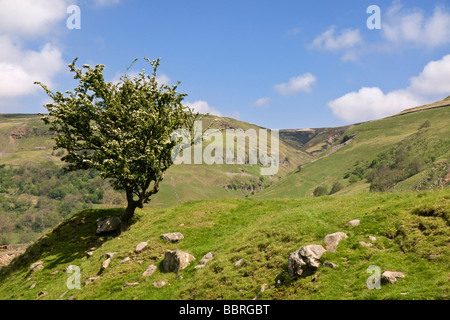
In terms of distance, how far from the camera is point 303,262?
754 inches

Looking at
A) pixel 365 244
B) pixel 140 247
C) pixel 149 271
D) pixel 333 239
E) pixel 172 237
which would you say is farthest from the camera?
pixel 172 237

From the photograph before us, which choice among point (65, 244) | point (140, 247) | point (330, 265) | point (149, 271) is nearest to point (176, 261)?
point (149, 271)

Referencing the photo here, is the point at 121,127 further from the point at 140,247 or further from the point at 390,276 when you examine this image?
the point at 390,276

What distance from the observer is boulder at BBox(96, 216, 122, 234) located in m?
39.1

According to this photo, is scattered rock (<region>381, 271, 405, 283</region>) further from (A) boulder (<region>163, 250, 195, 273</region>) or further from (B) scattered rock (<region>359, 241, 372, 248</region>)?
(A) boulder (<region>163, 250, 195, 273</region>)

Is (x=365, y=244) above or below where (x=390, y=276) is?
above

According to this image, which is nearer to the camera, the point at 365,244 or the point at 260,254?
the point at 365,244

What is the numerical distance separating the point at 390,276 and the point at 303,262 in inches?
192

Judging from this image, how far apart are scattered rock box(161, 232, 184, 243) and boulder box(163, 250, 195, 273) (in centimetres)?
456

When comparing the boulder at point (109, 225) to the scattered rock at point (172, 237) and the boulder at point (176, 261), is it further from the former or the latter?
the boulder at point (176, 261)

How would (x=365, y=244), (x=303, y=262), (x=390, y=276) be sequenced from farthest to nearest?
(x=365, y=244) → (x=303, y=262) → (x=390, y=276)

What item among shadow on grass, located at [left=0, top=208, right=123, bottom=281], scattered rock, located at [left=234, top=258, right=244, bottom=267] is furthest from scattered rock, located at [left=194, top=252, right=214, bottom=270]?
shadow on grass, located at [left=0, top=208, right=123, bottom=281]

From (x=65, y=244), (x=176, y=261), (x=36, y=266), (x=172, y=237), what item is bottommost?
(x=36, y=266)

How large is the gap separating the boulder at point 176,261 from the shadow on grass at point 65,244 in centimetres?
1422
